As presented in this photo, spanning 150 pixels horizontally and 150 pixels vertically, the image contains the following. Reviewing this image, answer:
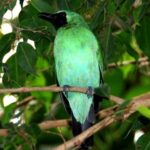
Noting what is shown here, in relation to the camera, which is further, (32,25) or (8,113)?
(8,113)

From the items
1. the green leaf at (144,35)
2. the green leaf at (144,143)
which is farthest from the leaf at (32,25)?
the green leaf at (144,143)

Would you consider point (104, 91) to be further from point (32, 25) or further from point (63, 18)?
point (63, 18)

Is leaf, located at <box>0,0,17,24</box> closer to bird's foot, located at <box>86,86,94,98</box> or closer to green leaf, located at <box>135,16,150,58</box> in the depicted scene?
bird's foot, located at <box>86,86,94,98</box>

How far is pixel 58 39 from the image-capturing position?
4227 mm

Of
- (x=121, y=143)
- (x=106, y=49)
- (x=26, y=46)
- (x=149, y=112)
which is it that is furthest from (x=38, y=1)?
(x=121, y=143)

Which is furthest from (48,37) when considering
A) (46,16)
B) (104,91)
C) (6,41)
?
(104,91)

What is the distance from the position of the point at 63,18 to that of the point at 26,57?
0.87m

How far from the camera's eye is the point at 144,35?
4.05 m

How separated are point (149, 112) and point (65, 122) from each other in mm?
1665

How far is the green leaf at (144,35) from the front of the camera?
4.04 metres

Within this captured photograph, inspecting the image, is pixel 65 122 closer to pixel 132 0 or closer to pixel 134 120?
Result: pixel 134 120

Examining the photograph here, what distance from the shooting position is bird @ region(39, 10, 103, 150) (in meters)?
4.13

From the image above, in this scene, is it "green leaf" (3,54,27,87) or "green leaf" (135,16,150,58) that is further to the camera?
"green leaf" (135,16,150,58)

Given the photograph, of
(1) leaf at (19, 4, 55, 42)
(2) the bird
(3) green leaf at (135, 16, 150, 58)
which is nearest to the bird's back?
(2) the bird
